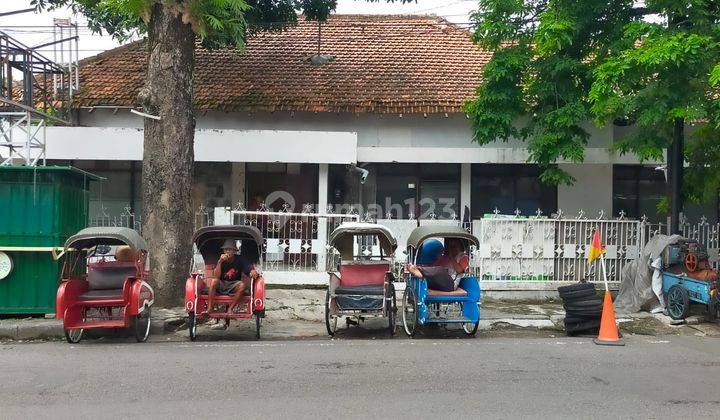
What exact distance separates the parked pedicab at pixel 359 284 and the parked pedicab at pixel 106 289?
Result: 2830 millimetres

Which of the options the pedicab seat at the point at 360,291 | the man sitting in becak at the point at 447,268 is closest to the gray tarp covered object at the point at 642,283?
the man sitting in becak at the point at 447,268

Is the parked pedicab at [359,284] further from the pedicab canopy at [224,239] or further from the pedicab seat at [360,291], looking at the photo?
the pedicab canopy at [224,239]

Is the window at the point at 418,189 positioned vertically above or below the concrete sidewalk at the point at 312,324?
above

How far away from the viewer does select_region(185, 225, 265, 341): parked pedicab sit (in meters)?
9.85

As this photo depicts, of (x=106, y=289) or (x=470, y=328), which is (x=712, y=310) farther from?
(x=106, y=289)

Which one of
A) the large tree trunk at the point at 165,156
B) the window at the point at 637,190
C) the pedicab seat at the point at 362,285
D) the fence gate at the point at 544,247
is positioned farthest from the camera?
the window at the point at 637,190

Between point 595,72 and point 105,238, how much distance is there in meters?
8.31

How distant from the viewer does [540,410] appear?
20.0ft

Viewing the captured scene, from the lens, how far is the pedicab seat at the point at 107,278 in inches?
395

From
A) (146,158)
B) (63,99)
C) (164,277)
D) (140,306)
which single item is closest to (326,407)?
(140,306)

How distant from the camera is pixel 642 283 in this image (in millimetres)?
12547

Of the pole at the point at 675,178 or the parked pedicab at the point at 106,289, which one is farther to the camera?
the pole at the point at 675,178

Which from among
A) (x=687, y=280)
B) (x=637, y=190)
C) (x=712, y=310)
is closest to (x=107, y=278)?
(x=687, y=280)

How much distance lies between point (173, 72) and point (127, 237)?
335cm
